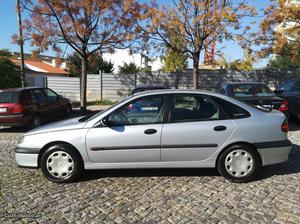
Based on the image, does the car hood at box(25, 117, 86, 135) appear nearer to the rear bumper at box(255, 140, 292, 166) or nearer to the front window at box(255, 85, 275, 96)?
the rear bumper at box(255, 140, 292, 166)

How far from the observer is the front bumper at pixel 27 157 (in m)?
5.31

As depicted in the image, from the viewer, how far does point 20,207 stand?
14.4 ft

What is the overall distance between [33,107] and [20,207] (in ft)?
22.2

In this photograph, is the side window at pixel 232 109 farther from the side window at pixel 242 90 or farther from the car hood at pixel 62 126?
the side window at pixel 242 90

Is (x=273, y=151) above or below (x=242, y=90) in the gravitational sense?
below

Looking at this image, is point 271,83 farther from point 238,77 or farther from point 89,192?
point 89,192

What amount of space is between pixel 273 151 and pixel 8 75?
17285mm

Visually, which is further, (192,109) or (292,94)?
(292,94)

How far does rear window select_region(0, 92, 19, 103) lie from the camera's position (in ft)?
33.8

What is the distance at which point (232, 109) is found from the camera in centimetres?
530

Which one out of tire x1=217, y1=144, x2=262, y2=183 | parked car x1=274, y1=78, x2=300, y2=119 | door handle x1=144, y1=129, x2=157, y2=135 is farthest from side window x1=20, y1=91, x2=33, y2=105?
parked car x1=274, y1=78, x2=300, y2=119

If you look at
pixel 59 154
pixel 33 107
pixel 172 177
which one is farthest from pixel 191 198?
pixel 33 107

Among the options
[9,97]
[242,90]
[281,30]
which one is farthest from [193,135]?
[281,30]

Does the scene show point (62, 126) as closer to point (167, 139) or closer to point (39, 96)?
point (167, 139)
